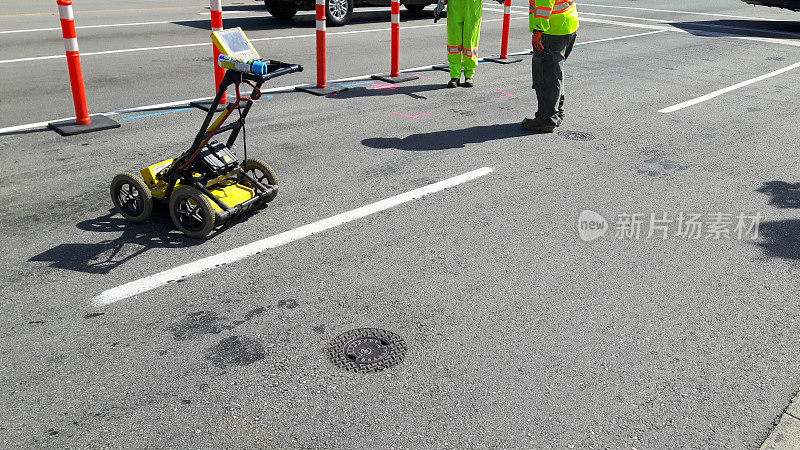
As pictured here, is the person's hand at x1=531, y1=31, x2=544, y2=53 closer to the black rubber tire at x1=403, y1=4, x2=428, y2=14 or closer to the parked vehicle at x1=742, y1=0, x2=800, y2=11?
the black rubber tire at x1=403, y1=4, x2=428, y2=14

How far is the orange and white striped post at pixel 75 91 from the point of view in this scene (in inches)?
270

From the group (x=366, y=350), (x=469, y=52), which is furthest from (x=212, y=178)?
(x=469, y=52)

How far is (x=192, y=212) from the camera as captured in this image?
4.92 meters

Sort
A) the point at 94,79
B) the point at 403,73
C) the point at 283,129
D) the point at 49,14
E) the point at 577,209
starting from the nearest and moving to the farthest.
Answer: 1. the point at 577,209
2. the point at 283,129
3. the point at 94,79
4. the point at 403,73
5. the point at 49,14

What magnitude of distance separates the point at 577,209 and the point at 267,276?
2.86 m

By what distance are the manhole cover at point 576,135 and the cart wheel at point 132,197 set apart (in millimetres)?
4926

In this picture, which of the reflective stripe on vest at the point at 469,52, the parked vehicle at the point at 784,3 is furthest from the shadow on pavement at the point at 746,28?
the reflective stripe on vest at the point at 469,52

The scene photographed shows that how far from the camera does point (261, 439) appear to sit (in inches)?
122

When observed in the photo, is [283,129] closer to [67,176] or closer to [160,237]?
[67,176]

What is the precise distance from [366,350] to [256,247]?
1518mm

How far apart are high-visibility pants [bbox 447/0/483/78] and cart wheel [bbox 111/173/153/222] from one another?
574 centimetres

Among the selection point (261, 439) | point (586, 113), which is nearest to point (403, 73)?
point (586, 113)

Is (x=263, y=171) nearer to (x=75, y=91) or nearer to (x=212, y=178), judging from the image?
(x=212, y=178)

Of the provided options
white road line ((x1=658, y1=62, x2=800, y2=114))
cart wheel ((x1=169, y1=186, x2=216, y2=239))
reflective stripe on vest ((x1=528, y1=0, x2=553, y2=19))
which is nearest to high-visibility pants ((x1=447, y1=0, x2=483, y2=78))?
reflective stripe on vest ((x1=528, y1=0, x2=553, y2=19))
